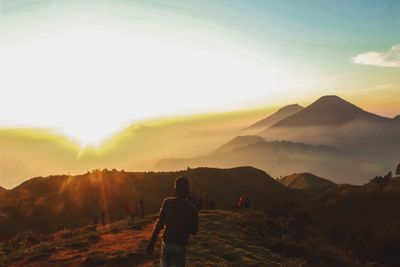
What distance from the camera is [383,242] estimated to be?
54.0 m

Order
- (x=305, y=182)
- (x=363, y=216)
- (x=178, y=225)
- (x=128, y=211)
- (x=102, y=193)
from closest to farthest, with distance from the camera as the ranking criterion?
(x=178, y=225) < (x=128, y=211) < (x=363, y=216) < (x=102, y=193) < (x=305, y=182)

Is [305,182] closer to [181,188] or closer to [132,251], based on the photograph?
[132,251]

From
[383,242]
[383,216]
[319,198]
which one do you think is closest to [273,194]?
[319,198]

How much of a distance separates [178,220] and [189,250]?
10.7 meters

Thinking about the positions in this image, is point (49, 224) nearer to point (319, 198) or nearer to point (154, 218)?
point (154, 218)

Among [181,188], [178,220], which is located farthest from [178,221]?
[181,188]

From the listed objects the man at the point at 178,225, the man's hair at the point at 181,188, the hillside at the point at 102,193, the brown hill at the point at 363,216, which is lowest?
the brown hill at the point at 363,216

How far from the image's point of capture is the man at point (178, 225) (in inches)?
352

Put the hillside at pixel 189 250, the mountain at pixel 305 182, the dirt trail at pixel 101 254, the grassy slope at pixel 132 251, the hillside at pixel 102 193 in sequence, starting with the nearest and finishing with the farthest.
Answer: the dirt trail at pixel 101 254 < the grassy slope at pixel 132 251 < the hillside at pixel 189 250 < the hillside at pixel 102 193 < the mountain at pixel 305 182

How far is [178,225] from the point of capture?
8.96 meters

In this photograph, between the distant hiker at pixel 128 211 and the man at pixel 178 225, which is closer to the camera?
the man at pixel 178 225

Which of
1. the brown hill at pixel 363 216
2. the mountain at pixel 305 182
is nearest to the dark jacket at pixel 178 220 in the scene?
the brown hill at pixel 363 216

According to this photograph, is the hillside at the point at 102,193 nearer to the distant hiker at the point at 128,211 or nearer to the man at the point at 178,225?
the distant hiker at the point at 128,211

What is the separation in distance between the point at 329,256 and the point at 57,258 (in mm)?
15068
